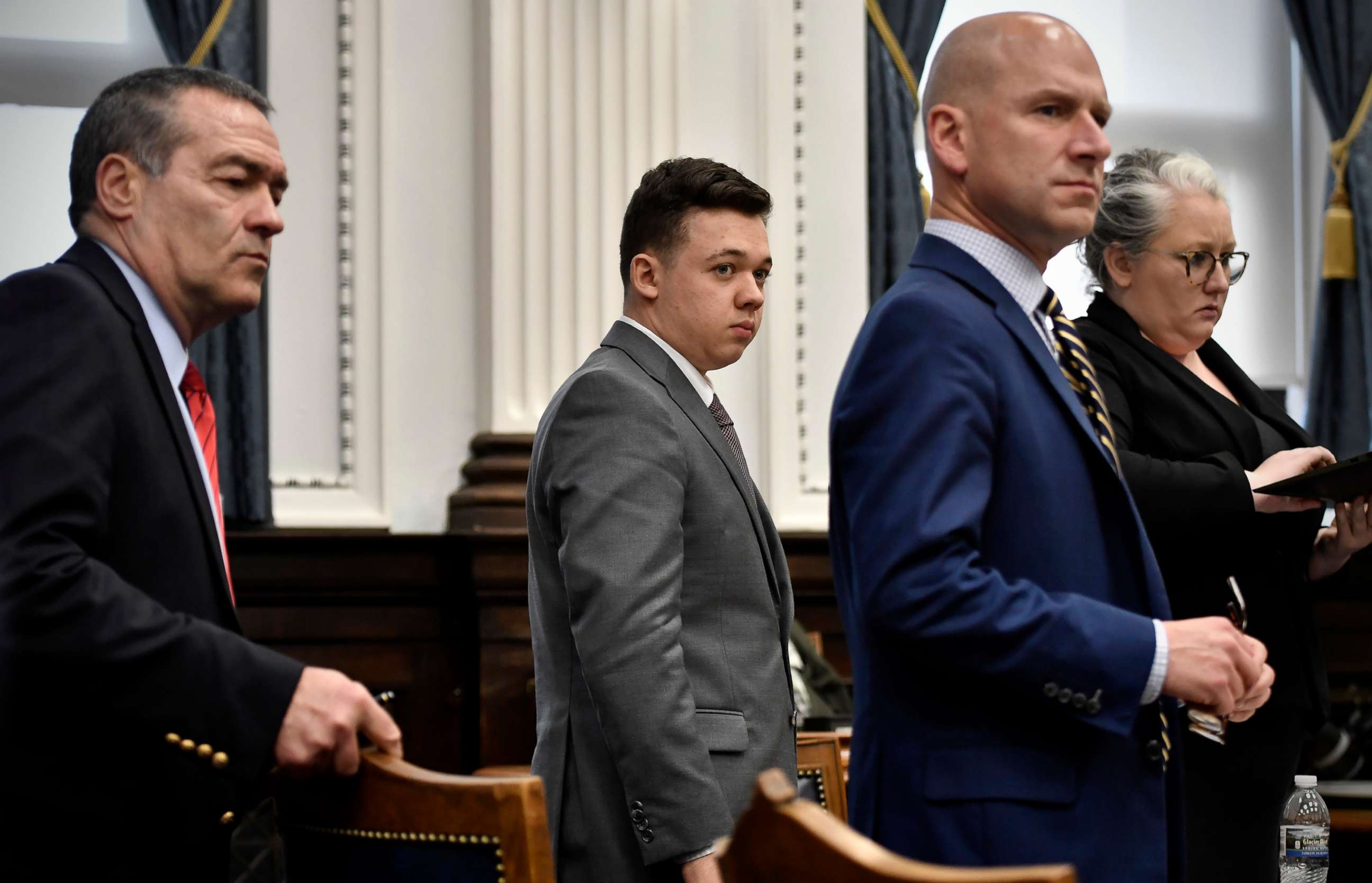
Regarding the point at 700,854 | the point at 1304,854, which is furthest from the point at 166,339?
the point at 1304,854

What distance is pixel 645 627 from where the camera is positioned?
1928 mm

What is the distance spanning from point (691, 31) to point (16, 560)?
3530 millimetres

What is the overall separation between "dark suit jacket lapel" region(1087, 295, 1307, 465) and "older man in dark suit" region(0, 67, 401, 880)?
4.30ft

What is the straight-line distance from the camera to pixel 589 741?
6.68 ft

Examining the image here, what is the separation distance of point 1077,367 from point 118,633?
1019 mm

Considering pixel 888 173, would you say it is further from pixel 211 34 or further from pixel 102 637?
pixel 102 637

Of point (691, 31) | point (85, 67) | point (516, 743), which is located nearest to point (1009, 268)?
point (516, 743)

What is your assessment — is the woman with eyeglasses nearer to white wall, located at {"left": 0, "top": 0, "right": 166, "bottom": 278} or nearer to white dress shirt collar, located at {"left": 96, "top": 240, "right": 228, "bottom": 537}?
white dress shirt collar, located at {"left": 96, "top": 240, "right": 228, "bottom": 537}

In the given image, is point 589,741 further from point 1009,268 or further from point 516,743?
point 516,743

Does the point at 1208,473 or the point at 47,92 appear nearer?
the point at 1208,473

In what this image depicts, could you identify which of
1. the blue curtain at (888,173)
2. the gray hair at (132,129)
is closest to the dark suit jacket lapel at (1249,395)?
the gray hair at (132,129)

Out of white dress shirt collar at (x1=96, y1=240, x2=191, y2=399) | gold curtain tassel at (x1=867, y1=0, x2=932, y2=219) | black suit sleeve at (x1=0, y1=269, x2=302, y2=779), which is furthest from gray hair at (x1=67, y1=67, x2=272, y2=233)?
gold curtain tassel at (x1=867, y1=0, x2=932, y2=219)

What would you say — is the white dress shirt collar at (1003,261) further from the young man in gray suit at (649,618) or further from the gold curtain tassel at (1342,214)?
the gold curtain tassel at (1342,214)

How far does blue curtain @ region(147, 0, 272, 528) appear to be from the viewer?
4125 millimetres
